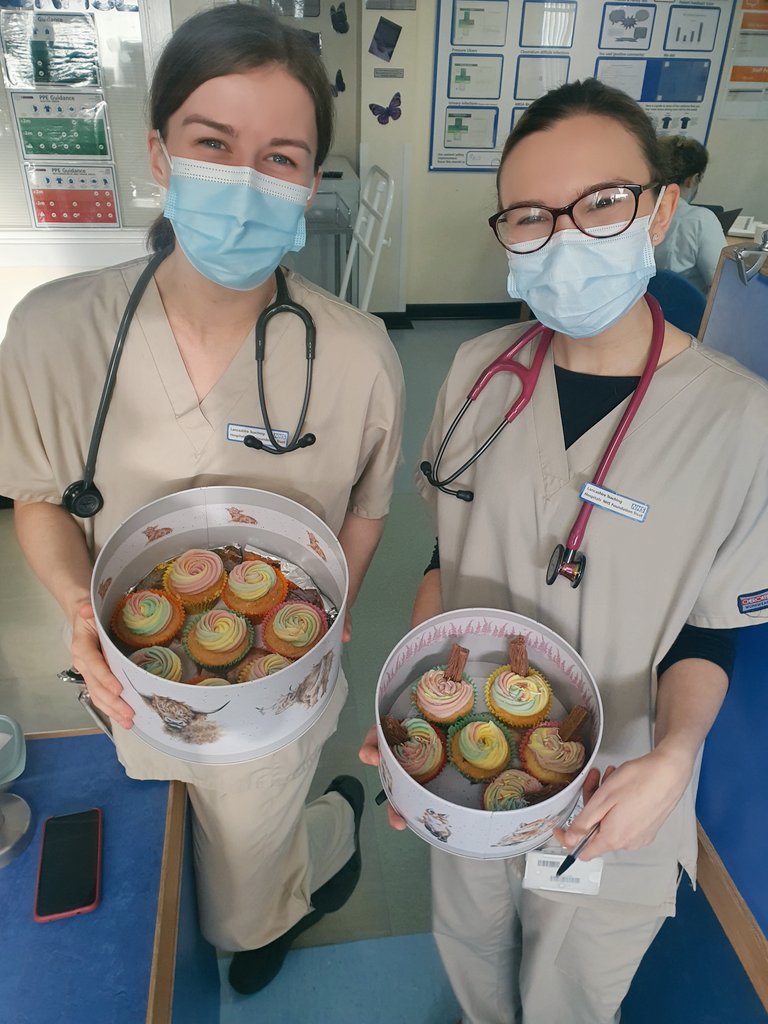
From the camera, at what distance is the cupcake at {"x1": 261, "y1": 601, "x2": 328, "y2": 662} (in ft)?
3.15

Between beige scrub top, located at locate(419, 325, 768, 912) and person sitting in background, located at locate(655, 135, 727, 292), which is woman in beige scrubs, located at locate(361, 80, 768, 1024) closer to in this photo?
beige scrub top, located at locate(419, 325, 768, 912)

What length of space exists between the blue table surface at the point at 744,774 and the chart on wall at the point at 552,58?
4.27 meters

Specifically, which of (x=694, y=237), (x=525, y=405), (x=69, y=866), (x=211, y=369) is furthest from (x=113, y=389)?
(x=694, y=237)

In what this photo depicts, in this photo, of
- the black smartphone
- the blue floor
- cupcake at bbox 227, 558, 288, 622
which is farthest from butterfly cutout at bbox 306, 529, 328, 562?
the blue floor

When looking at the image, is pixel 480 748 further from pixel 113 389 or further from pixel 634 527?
pixel 113 389

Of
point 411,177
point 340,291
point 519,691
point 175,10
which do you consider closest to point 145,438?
point 519,691

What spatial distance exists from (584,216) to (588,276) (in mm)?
77

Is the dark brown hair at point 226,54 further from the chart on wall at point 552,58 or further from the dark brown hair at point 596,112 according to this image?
the chart on wall at point 552,58

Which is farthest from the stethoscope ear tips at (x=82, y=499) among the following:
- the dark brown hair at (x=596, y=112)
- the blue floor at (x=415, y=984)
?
the blue floor at (x=415, y=984)

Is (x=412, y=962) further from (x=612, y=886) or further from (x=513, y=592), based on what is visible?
(x=513, y=592)

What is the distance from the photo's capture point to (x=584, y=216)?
94 centimetres

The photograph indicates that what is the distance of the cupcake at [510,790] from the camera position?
0.85 m

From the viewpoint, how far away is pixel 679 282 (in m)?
2.50

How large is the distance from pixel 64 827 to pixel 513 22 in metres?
4.83
